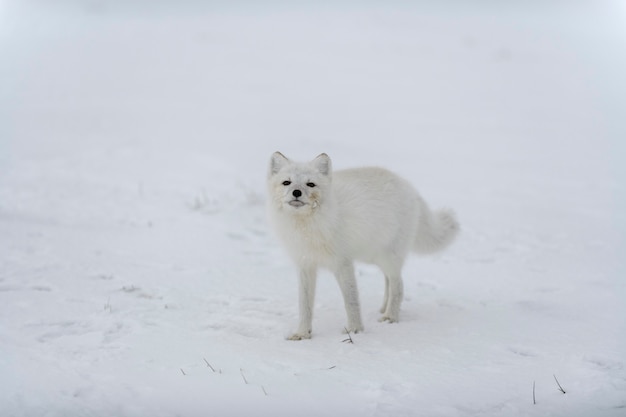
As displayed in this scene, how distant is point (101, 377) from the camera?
9.82ft

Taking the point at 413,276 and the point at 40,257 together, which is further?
the point at 413,276

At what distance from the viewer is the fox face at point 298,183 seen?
3834mm

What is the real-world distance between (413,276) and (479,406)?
280 cm

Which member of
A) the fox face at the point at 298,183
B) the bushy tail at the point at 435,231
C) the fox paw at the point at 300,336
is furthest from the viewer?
the bushy tail at the point at 435,231

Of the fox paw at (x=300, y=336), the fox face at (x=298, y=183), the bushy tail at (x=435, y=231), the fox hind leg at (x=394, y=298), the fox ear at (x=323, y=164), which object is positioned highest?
the fox ear at (x=323, y=164)

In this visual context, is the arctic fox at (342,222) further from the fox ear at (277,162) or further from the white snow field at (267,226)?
the white snow field at (267,226)

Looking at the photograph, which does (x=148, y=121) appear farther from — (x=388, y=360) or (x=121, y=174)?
(x=388, y=360)

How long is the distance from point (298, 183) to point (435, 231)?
5.22 feet

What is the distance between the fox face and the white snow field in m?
0.94

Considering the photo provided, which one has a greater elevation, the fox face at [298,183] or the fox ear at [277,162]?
the fox ear at [277,162]

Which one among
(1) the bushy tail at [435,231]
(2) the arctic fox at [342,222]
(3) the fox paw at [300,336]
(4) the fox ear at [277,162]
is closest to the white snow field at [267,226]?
(3) the fox paw at [300,336]

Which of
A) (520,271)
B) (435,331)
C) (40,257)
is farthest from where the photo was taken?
(520,271)

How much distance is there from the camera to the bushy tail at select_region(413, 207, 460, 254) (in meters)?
4.85

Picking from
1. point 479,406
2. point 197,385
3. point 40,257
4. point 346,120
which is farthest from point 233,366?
point 346,120
